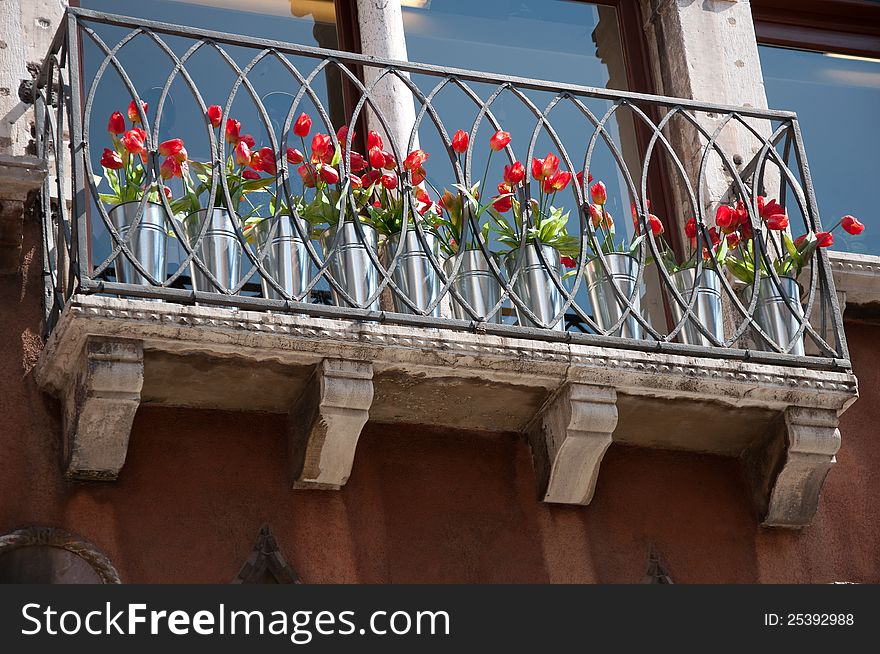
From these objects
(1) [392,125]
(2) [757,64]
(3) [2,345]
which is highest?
(2) [757,64]

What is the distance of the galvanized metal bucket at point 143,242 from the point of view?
4.58m

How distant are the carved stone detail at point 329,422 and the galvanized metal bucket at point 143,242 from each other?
0.52 meters

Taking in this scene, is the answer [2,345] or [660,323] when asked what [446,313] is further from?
[2,345]

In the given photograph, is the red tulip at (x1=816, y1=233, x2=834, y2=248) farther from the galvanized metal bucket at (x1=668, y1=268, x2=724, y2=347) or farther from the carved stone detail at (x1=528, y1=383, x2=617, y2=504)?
the carved stone detail at (x1=528, y1=383, x2=617, y2=504)

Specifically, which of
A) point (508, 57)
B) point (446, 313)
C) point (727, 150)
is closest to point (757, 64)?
point (727, 150)

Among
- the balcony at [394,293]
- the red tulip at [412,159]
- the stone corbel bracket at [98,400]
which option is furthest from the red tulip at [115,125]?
the red tulip at [412,159]

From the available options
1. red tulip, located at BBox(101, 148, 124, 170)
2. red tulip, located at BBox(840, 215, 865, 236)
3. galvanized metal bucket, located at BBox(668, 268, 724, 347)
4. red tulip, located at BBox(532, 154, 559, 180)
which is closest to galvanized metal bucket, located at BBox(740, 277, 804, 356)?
galvanized metal bucket, located at BBox(668, 268, 724, 347)

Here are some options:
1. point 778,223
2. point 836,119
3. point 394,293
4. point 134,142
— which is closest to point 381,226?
point 394,293

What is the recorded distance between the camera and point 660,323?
5.65 metres

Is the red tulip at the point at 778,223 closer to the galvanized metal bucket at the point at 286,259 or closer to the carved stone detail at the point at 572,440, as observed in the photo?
the carved stone detail at the point at 572,440

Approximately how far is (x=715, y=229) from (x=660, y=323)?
1.20 ft

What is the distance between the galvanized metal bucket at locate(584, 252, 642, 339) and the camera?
5.02 metres

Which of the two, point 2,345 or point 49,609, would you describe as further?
point 2,345

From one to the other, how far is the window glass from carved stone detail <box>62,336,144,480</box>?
2.83 meters
